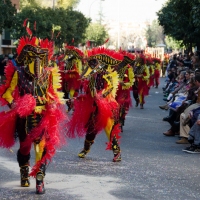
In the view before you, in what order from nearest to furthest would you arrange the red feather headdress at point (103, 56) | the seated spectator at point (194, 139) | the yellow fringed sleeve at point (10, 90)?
the yellow fringed sleeve at point (10, 90), the red feather headdress at point (103, 56), the seated spectator at point (194, 139)

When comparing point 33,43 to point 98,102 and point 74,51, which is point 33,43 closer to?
point 98,102

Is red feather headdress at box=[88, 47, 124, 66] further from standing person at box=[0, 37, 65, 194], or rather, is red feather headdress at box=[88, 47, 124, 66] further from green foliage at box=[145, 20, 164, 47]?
green foliage at box=[145, 20, 164, 47]

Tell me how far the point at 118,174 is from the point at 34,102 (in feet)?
7.01

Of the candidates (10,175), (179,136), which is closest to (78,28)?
(179,136)

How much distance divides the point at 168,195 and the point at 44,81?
2153 millimetres

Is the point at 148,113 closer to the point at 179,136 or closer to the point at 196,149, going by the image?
the point at 179,136

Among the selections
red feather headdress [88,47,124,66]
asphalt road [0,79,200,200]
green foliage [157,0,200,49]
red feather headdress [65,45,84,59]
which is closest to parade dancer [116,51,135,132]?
asphalt road [0,79,200,200]

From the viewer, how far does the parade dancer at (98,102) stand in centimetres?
1100

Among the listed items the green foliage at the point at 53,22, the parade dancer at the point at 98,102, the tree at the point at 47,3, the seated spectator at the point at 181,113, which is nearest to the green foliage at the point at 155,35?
the tree at the point at 47,3

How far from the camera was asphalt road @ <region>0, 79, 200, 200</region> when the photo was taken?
8453 mm

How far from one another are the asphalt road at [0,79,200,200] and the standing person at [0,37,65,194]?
0.52 meters

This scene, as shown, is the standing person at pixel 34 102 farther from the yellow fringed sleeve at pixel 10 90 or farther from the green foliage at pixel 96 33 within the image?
the green foliage at pixel 96 33

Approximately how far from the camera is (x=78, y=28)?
69438 mm

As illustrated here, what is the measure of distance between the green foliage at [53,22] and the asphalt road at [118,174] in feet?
126
